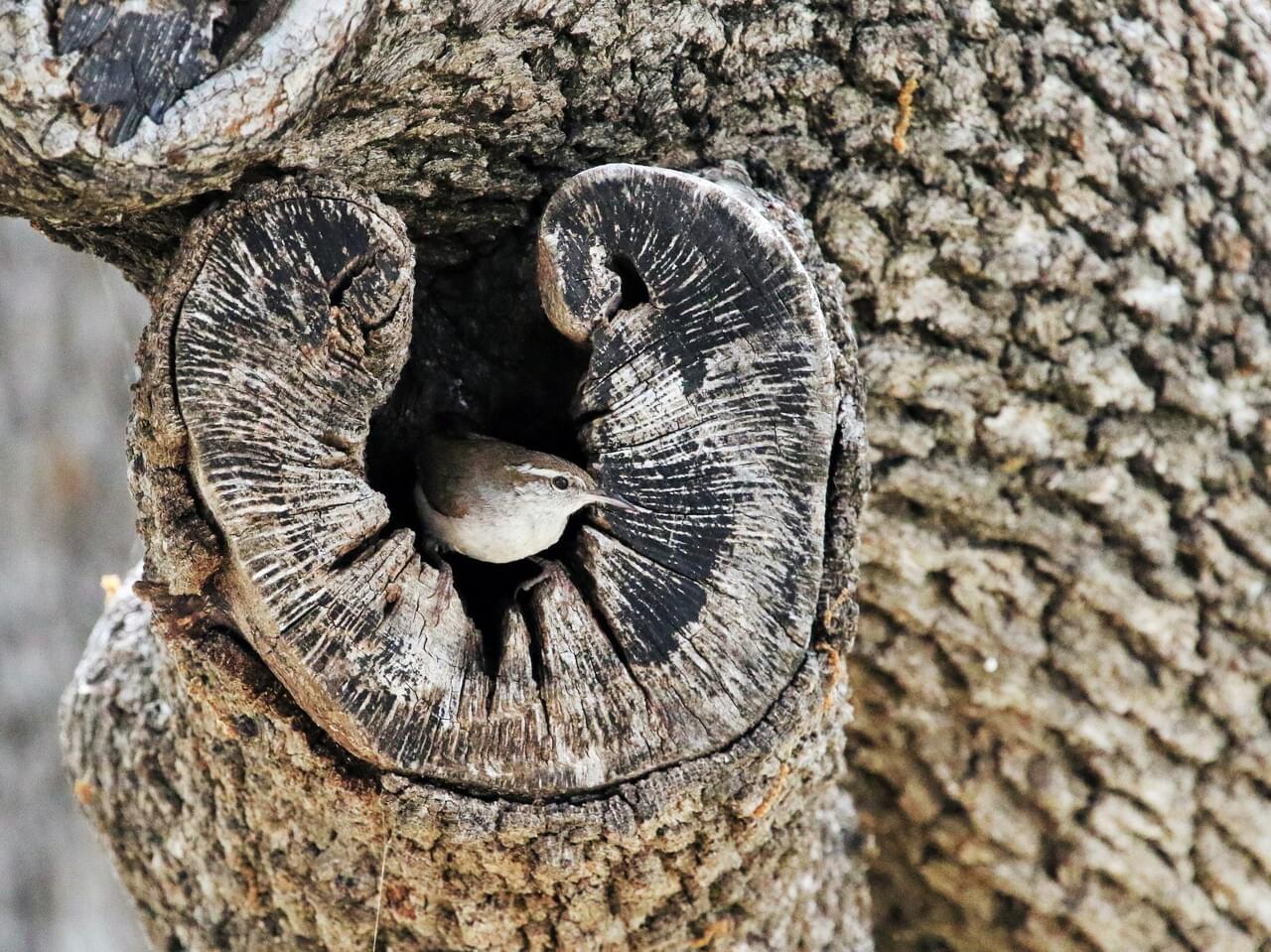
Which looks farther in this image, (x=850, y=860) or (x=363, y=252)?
(x=850, y=860)

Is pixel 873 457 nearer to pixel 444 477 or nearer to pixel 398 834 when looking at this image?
pixel 444 477

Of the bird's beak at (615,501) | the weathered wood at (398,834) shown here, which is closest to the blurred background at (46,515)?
the weathered wood at (398,834)

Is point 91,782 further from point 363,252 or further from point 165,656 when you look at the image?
point 363,252

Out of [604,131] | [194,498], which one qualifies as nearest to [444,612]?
[194,498]

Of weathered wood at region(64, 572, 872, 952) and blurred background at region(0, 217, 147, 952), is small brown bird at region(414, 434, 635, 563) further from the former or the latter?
blurred background at region(0, 217, 147, 952)

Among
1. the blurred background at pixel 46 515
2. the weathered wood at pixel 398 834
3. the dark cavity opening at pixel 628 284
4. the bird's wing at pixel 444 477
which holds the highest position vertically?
the dark cavity opening at pixel 628 284

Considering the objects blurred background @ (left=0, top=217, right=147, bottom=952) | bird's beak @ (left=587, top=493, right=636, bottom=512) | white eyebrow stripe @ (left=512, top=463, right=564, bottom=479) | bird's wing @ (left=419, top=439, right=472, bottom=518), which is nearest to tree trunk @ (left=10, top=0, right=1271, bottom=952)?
bird's wing @ (left=419, top=439, right=472, bottom=518)

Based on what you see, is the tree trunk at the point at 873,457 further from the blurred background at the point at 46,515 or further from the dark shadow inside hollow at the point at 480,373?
the blurred background at the point at 46,515
